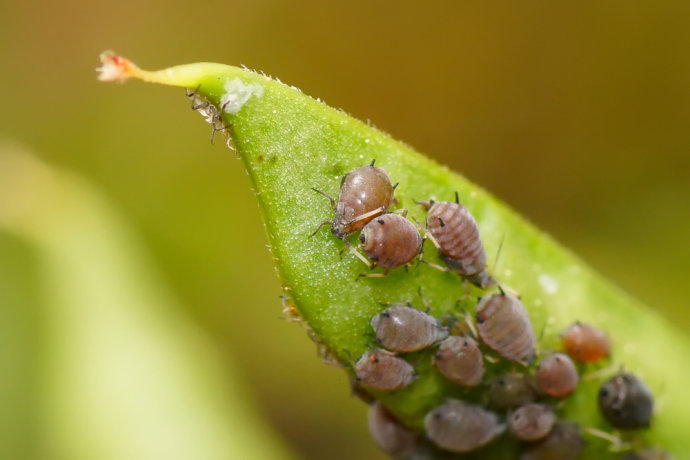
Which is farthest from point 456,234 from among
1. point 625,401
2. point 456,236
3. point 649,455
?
point 649,455

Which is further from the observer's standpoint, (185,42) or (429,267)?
(185,42)

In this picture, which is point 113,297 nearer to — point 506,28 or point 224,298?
point 224,298

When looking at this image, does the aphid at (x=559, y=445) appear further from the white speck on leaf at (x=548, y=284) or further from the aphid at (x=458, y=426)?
the white speck on leaf at (x=548, y=284)

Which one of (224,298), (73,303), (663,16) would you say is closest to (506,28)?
(663,16)

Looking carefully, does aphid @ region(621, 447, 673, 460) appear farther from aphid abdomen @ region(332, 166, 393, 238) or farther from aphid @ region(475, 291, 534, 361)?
aphid abdomen @ region(332, 166, 393, 238)

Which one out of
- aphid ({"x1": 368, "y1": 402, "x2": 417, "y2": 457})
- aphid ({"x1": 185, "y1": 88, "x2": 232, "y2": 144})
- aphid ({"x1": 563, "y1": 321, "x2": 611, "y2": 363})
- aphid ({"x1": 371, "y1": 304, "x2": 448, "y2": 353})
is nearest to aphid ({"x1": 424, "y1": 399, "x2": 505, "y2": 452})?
aphid ({"x1": 368, "y1": 402, "x2": 417, "y2": 457})

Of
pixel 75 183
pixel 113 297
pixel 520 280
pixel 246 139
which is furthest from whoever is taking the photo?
pixel 75 183
